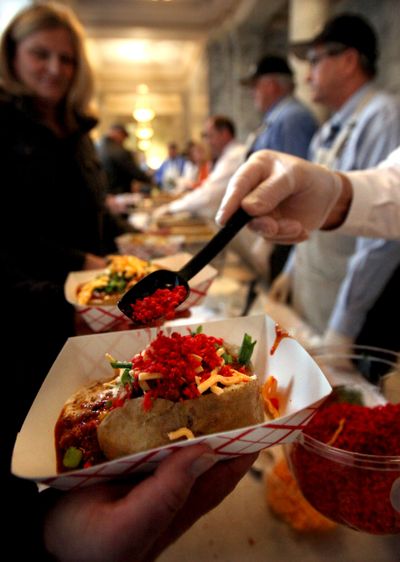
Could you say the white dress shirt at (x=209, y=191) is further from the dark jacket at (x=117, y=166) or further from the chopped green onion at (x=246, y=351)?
the dark jacket at (x=117, y=166)

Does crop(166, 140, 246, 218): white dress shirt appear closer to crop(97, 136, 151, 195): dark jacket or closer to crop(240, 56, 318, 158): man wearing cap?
crop(240, 56, 318, 158): man wearing cap

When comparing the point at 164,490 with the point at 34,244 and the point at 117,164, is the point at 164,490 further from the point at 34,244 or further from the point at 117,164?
the point at 117,164

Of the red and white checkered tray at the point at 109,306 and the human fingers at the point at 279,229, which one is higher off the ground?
the human fingers at the point at 279,229

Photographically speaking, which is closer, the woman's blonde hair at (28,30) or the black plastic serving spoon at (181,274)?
the black plastic serving spoon at (181,274)

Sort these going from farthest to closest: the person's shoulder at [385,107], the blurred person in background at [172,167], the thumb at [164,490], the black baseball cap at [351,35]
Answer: the blurred person in background at [172,167] < the black baseball cap at [351,35] < the person's shoulder at [385,107] < the thumb at [164,490]

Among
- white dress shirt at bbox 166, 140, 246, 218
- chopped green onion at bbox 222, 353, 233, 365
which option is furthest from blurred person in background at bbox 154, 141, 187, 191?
chopped green onion at bbox 222, 353, 233, 365

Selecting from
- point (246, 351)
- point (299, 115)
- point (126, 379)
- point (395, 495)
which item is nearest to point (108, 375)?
point (126, 379)

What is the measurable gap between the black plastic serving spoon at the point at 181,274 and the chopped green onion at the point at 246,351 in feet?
0.44

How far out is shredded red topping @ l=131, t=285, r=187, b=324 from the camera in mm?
647

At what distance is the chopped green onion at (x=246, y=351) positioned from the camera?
0.63 metres

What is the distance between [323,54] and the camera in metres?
2.02

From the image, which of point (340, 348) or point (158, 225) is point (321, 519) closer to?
point (340, 348)

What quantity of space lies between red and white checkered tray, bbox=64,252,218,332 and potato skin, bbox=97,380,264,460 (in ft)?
0.83

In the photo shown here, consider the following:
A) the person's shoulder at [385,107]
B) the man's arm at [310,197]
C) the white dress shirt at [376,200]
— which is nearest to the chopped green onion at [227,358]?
Result: the man's arm at [310,197]
